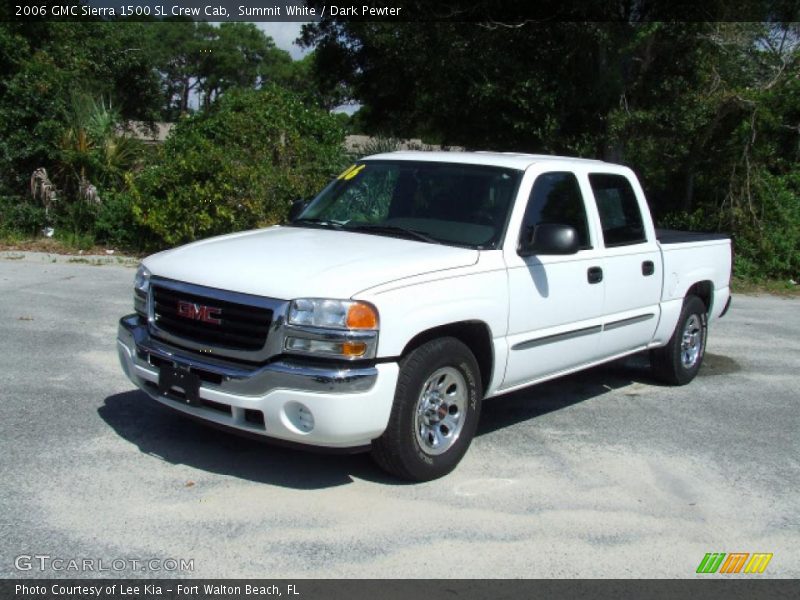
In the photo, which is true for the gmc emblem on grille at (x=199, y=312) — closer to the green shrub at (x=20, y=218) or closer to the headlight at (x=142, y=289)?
the headlight at (x=142, y=289)

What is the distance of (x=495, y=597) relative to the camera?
154 inches

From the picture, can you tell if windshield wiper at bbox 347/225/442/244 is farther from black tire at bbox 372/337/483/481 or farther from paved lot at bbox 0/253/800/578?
paved lot at bbox 0/253/800/578

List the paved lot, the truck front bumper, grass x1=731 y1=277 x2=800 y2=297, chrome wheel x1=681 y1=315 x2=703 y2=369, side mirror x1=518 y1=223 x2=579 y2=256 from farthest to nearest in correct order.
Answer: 1. grass x1=731 y1=277 x2=800 y2=297
2. chrome wheel x1=681 y1=315 x2=703 y2=369
3. side mirror x1=518 y1=223 x2=579 y2=256
4. the truck front bumper
5. the paved lot

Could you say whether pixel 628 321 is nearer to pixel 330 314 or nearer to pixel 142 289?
pixel 330 314

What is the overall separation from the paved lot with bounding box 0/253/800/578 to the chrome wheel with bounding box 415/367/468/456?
0.80 feet

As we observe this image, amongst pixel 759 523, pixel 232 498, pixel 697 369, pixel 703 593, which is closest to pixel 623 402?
pixel 697 369

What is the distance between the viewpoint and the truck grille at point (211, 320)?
4711 mm

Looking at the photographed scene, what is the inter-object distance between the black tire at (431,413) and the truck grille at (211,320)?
0.81 metres

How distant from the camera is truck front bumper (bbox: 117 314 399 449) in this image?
452cm

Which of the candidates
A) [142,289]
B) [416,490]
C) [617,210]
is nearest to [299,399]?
[416,490]

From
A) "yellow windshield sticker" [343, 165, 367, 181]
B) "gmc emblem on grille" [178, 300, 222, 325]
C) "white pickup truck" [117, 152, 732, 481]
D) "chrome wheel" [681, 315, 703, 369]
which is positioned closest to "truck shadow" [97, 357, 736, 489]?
"white pickup truck" [117, 152, 732, 481]

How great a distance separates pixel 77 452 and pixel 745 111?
1327cm

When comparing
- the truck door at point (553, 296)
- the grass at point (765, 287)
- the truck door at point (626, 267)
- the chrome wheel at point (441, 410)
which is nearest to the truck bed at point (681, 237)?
the truck door at point (626, 267)

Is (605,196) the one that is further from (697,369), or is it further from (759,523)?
(759,523)
